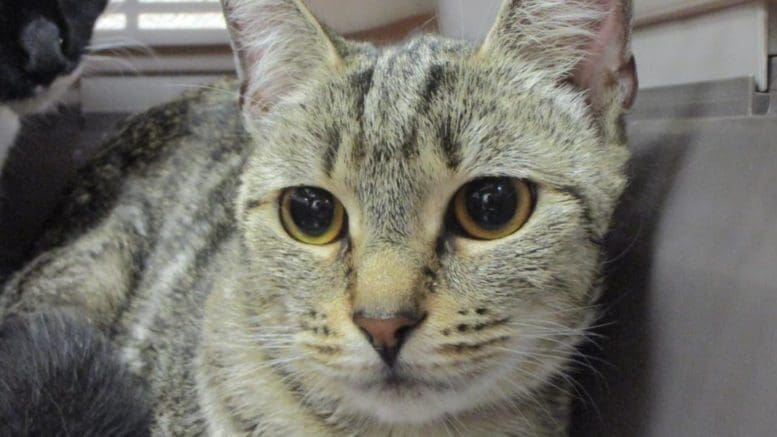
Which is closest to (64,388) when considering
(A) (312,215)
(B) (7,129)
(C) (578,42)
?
(A) (312,215)

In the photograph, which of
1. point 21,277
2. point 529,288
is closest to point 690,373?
point 529,288

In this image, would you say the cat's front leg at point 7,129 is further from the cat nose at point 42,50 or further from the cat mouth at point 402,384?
the cat mouth at point 402,384

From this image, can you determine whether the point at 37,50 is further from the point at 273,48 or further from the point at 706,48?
the point at 706,48

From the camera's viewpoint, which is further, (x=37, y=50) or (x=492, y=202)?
(x=37, y=50)

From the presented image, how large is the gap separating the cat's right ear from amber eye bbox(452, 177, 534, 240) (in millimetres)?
292

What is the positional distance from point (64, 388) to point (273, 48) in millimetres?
552

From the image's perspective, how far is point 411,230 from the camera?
98 centimetres

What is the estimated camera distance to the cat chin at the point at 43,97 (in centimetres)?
178

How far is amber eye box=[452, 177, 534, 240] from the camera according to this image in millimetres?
994

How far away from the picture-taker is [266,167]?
114cm

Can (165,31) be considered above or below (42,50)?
below

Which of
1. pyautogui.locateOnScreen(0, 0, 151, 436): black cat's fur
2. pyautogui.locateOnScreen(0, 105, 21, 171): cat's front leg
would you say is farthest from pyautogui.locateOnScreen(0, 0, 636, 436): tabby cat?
pyautogui.locateOnScreen(0, 105, 21, 171): cat's front leg

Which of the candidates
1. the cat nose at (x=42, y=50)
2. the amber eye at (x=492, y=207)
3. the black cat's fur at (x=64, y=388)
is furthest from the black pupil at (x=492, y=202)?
the cat nose at (x=42, y=50)

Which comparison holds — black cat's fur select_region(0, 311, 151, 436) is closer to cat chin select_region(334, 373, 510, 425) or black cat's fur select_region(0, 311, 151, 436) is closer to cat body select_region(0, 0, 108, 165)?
cat chin select_region(334, 373, 510, 425)
